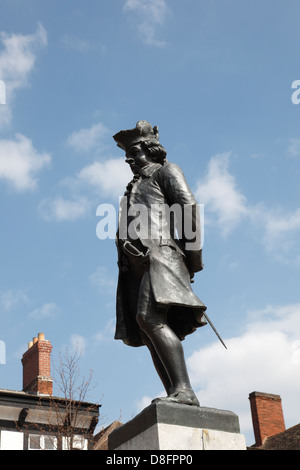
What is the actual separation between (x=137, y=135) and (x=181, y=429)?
122 inches

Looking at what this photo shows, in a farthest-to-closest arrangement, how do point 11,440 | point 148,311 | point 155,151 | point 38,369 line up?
point 38,369 < point 11,440 < point 155,151 < point 148,311

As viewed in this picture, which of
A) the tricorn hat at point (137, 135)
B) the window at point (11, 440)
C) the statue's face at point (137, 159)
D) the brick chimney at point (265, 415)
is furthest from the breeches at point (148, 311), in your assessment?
the brick chimney at point (265, 415)

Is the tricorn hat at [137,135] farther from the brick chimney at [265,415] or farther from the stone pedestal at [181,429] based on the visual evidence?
the brick chimney at [265,415]

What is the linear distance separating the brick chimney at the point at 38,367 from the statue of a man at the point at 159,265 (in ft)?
79.3

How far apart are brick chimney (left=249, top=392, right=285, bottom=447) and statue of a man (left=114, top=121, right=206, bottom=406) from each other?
2544 centimetres

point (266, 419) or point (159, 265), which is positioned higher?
point (266, 419)

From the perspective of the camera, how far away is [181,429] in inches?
189

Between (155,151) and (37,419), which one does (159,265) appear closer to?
(155,151)

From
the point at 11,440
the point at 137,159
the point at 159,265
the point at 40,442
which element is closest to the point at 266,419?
the point at 40,442

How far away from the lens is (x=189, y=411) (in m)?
4.92

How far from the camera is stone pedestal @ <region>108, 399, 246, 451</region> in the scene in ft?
15.6

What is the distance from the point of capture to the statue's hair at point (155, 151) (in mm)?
6520
